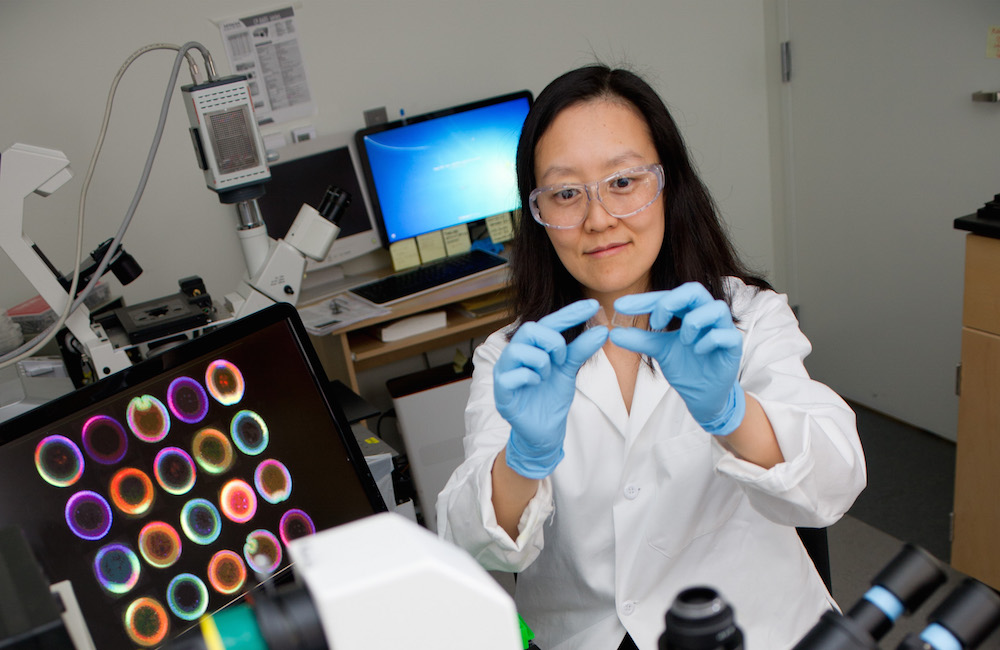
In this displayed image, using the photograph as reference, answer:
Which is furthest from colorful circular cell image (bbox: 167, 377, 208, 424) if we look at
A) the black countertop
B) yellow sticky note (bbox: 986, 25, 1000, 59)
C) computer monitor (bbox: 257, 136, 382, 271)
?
yellow sticky note (bbox: 986, 25, 1000, 59)

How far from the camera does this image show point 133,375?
0.83 metres

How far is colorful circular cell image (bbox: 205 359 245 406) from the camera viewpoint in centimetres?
90

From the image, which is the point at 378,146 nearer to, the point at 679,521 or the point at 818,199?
the point at 818,199

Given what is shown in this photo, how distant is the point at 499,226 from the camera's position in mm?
2965

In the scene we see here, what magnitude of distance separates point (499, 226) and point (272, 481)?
2.12m

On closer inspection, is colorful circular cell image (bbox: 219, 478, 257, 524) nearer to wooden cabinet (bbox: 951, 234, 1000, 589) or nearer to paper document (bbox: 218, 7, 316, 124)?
wooden cabinet (bbox: 951, 234, 1000, 589)

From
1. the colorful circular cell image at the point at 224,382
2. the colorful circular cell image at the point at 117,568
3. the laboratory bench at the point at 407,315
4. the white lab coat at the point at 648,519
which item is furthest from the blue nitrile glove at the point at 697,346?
the laboratory bench at the point at 407,315

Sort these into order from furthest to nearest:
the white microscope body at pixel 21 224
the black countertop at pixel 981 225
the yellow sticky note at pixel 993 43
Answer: the yellow sticky note at pixel 993 43 < the black countertop at pixel 981 225 < the white microscope body at pixel 21 224

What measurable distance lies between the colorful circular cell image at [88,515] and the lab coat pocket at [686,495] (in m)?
0.72

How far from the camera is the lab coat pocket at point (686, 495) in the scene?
1211 mm

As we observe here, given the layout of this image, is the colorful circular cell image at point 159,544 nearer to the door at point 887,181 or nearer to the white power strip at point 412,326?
the white power strip at point 412,326

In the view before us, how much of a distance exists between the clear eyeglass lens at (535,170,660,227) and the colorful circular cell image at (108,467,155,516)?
26.7 inches

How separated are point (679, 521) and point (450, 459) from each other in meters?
1.50

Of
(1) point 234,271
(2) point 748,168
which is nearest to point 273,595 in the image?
(1) point 234,271
